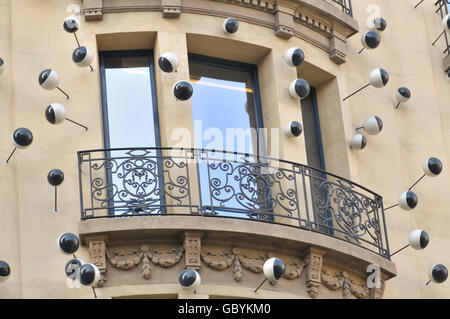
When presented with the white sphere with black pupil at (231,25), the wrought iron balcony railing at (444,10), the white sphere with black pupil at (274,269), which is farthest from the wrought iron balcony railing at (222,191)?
the wrought iron balcony railing at (444,10)

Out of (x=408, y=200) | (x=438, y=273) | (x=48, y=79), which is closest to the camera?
(x=48, y=79)

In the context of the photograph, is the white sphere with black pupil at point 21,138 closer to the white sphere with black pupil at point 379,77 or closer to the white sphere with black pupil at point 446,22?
the white sphere with black pupil at point 379,77

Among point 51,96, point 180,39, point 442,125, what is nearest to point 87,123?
point 51,96

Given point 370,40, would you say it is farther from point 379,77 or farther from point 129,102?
point 129,102

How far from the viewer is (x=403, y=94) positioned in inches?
830

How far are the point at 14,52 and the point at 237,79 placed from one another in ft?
11.9

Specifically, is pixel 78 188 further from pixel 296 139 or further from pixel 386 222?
pixel 386 222

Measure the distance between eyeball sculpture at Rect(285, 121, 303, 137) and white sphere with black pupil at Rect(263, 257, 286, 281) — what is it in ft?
9.05

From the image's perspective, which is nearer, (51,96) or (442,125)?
(51,96)

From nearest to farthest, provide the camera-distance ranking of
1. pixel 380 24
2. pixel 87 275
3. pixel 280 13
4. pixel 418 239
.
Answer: pixel 87 275, pixel 418 239, pixel 280 13, pixel 380 24

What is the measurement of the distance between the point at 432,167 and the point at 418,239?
1.33 metres

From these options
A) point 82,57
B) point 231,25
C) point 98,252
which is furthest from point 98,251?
point 231,25

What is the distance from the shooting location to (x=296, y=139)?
2000 cm
